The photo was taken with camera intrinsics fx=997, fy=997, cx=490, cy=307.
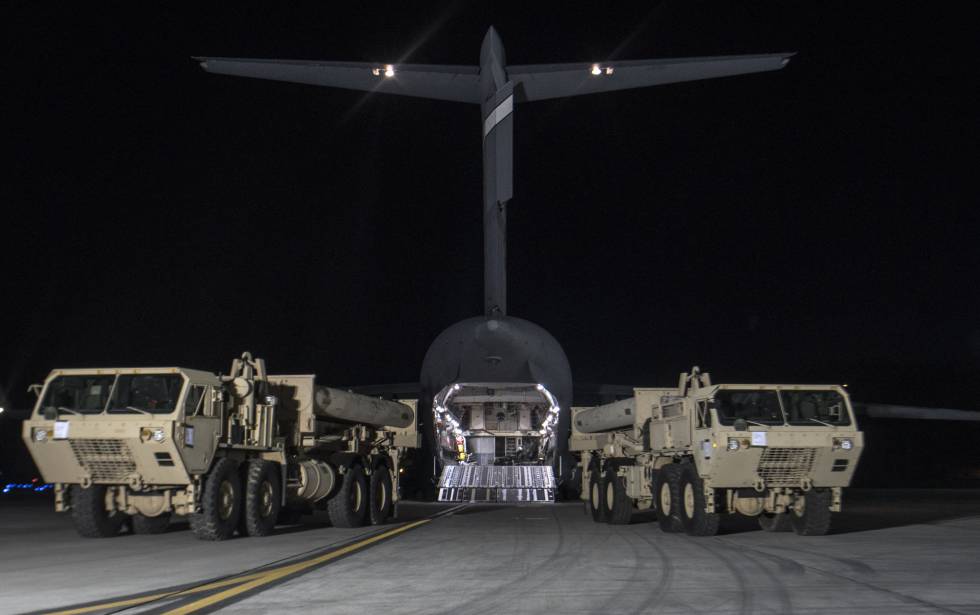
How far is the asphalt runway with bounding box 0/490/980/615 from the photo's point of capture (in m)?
8.35

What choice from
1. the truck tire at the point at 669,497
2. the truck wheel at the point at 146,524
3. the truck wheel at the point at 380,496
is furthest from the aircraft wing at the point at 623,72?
the truck wheel at the point at 146,524

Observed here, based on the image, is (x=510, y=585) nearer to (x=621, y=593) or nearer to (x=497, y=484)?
(x=621, y=593)

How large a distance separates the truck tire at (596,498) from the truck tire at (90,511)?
32.2ft

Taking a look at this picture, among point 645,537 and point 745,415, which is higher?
point 745,415

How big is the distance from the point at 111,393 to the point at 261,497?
288cm

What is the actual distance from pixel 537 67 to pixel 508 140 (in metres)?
2.06

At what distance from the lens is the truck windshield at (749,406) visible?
15.9 m

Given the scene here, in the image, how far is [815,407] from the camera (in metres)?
16.4

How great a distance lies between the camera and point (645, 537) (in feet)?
53.3

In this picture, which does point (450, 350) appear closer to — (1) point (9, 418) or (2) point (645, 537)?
(2) point (645, 537)

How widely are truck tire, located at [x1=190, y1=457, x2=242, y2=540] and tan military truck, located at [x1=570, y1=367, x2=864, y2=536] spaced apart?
7190 millimetres

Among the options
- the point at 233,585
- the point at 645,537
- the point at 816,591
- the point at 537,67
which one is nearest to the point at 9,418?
the point at 537,67

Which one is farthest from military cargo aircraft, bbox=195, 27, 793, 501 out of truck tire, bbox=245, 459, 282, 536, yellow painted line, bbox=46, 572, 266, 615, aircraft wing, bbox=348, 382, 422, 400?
yellow painted line, bbox=46, 572, 266, 615

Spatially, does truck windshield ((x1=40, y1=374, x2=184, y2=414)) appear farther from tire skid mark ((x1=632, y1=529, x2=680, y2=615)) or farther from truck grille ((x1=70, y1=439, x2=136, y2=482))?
tire skid mark ((x1=632, y1=529, x2=680, y2=615))
